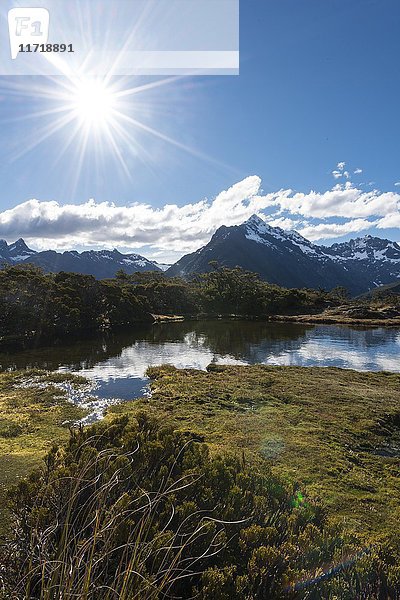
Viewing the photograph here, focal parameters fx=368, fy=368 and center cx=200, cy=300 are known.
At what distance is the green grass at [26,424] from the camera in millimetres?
13148

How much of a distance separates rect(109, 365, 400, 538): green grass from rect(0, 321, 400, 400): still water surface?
5287mm

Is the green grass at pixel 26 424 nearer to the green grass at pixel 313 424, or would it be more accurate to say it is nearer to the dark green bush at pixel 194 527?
the dark green bush at pixel 194 527

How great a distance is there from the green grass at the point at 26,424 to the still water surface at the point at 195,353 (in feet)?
13.3

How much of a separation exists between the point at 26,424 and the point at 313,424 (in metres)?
15.6

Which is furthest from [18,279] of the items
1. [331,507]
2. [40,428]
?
[331,507]

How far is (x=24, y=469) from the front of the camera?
13086 mm

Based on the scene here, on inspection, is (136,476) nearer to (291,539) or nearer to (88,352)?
(291,539)

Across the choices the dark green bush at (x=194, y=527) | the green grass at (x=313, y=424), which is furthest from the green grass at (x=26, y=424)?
the green grass at (x=313, y=424)

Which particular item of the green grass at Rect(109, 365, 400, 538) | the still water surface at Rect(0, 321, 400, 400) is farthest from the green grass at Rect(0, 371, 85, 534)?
the still water surface at Rect(0, 321, 400, 400)

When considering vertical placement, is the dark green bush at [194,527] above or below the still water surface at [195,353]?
above

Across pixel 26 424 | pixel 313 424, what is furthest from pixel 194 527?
pixel 26 424

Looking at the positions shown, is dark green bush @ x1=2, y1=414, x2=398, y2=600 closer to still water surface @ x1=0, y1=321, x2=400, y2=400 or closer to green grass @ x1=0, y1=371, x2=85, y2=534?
green grass @ x1=0, y1=371, x2=85, y2=534

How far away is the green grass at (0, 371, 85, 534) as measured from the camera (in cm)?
1315

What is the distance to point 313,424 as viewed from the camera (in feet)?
66.2
